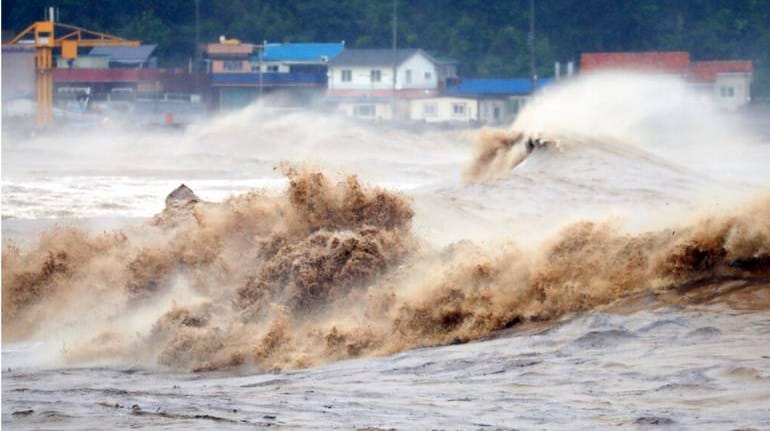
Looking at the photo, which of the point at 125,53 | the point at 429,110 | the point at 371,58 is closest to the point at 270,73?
the point at 371,58

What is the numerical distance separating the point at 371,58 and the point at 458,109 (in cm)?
576

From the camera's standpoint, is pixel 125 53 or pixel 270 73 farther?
pixel 125 53

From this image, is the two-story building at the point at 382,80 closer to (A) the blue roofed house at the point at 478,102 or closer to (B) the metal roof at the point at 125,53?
(A) the blue roofed house at the point at 478,102

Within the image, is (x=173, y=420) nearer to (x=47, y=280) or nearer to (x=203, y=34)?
(x=47, y=280)

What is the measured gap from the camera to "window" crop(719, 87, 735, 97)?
6271 centimetres

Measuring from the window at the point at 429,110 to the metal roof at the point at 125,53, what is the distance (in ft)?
59.6

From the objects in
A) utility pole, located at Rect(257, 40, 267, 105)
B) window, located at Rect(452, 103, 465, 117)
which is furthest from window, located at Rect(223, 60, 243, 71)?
window, located at Rect(452, 103, 465, 117)

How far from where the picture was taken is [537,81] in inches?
2717

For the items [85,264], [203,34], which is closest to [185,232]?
Result: [85,264]

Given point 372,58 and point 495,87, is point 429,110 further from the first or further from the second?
point 372,58

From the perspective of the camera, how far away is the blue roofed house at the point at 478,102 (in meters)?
68.3

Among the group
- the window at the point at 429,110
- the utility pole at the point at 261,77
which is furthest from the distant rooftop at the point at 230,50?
the window at the point at 429,110

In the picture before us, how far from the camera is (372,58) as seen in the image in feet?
240

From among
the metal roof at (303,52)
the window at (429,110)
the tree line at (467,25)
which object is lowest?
the window at (429,110)
